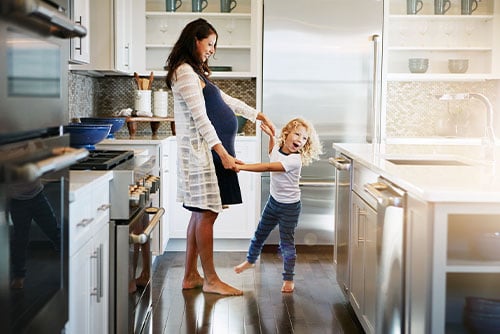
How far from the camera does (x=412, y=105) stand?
243 inches

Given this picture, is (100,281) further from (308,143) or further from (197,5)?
(197,5)

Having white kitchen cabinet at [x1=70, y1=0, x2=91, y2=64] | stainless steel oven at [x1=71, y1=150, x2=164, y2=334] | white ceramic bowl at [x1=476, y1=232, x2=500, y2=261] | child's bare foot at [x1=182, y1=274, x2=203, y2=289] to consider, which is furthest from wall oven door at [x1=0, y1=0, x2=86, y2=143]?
child's bare foot at [x1=182, y1=274, x2=203, y2=289]

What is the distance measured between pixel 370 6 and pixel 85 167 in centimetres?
338

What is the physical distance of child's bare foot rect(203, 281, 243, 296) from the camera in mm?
4270

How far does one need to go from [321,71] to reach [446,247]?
348cm

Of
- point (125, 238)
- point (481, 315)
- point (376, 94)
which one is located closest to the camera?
point (481, 315)

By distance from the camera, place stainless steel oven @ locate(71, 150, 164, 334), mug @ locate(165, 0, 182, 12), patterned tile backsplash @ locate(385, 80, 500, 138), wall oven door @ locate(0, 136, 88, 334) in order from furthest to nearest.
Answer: patterned tile backsplash @ locate(385, 80, 500, 138) < mug @ locate(165, 0, 182, 12) < stainless steel oven @ locate(71, 150, 164, 334) < wall oven door @ locate(0, 136, 88, 334)

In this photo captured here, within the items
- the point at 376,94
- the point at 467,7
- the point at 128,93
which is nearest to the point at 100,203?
the point at 376,94

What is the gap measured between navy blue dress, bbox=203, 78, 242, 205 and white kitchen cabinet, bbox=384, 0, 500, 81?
2277 mm

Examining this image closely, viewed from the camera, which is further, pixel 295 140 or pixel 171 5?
pixel 171 5

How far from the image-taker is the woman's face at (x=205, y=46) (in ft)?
13.5

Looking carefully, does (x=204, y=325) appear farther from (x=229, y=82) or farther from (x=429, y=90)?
(x=429, y=90)

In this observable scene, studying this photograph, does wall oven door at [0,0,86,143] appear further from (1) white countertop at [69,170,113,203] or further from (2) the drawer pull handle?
(2) the drawer pull handle

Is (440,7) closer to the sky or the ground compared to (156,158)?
closer to the sky
